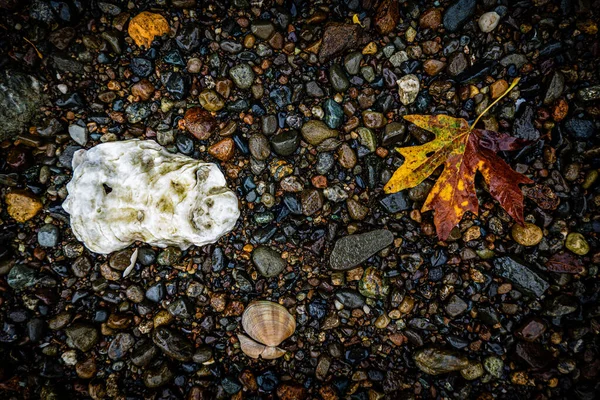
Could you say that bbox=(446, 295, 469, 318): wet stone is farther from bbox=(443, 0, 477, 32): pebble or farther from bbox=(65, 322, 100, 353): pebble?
bbox=(65, 322, 100, 353): pebble

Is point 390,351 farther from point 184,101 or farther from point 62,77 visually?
point 62,77

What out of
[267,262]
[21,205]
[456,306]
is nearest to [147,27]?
[21,205]

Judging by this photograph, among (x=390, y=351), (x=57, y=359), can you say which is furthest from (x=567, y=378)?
(x=57, y=359)

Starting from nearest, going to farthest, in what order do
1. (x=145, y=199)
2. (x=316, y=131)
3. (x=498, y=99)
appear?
(x=145, y=199)
(x=498, y=99)
(x=316, y=131)

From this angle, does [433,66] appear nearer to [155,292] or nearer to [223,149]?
[223,149]

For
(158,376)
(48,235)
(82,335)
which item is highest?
(48,235)

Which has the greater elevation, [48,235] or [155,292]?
[48,235]
